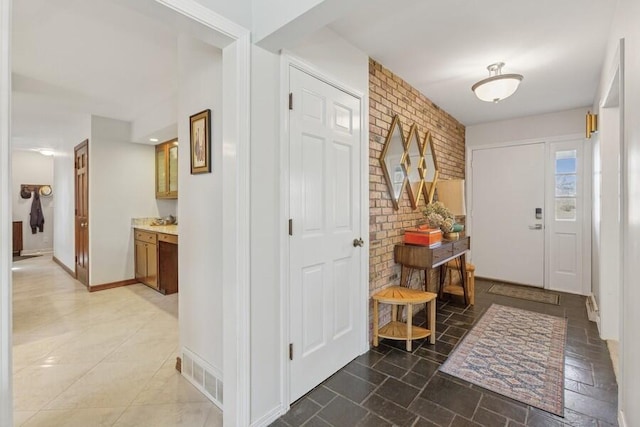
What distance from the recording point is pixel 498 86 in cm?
256

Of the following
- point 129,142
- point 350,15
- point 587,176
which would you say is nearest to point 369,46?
point 350,15

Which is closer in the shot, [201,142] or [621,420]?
[621,420]

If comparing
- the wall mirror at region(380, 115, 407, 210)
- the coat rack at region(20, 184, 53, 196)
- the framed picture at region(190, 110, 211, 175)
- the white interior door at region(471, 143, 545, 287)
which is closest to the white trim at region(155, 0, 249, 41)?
A: the framed picture at region(190, 110, 211, 175)

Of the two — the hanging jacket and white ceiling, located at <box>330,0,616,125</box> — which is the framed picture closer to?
white ceiling, located at <box>330,0,616,125</box>

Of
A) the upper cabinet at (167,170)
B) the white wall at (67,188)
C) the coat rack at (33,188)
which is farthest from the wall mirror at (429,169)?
the coat rack at (33,188)

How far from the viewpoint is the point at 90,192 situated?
4215mm

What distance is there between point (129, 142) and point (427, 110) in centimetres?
426

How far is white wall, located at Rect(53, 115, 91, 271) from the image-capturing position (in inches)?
180

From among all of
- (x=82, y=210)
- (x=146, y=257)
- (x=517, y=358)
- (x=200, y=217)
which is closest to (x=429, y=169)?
(x=517, y=358)

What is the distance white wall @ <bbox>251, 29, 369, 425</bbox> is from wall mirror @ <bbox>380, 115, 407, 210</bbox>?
1.23m

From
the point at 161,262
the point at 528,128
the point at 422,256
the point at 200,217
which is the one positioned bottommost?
the point at 161,262

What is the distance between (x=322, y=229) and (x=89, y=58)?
8.31ft

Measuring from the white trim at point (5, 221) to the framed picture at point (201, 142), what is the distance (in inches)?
39.1

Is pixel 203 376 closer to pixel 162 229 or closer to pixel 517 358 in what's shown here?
pixel 517 358
